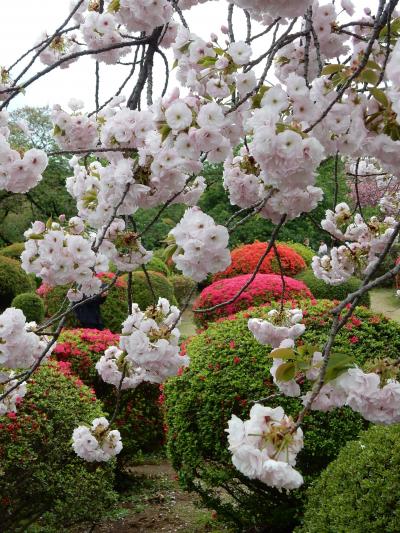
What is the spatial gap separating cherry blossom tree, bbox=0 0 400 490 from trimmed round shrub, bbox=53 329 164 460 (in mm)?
2906

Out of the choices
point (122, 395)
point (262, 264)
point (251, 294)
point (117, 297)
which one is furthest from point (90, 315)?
point (262, 264)

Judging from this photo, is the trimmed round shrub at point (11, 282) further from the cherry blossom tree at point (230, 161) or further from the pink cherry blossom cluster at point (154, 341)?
the pink cherry blossom cluster at point (154, 341)

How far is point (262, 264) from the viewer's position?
10938 millimetres

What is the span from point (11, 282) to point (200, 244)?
11.7m

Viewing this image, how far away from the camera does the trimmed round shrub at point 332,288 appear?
9816 millimetres

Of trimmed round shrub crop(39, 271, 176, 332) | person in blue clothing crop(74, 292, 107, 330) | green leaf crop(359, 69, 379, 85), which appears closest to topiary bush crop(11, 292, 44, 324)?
trimmed round shrub crop(39, 271, 176, 332)

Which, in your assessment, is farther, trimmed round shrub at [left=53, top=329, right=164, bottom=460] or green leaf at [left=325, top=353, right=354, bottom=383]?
trimmed round shrub at [left=53, top=329, right=164, bottom=460]

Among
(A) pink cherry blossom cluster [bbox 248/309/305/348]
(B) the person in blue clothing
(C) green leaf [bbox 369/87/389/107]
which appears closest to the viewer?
(C) green leaf [bbox 369/87/389/107]

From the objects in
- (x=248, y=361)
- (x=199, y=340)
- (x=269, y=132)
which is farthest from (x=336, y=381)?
(x=199, y=340)

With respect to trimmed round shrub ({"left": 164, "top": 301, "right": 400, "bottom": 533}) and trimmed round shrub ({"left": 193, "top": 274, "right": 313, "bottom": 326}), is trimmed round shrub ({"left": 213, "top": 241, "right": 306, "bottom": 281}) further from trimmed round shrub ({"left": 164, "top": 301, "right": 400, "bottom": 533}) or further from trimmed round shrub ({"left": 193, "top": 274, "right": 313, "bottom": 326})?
trimmed round shrub ({"left": 164, "top": 301, "right": 400, "bottom": 533})

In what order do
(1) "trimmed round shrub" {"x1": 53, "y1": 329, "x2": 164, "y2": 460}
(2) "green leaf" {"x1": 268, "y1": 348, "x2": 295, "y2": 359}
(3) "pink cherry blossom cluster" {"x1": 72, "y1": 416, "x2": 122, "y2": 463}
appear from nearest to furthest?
(2) "green leaf" {"x1": 268, "y1": 348, "x2": 295, "y2": 359}
(3) "pink cherry blossom cluster" {"x1": 72, "y1": 416, "x2": 122, "y2": 463}
(1) "trimmed round shrub" {"x1": 53, "y1": 329, "x2": 164, "y2": 460}

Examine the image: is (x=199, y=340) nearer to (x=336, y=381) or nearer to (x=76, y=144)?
(x=76, y=144)

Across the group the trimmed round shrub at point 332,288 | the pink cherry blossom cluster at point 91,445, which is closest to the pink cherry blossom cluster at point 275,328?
the pink cherry blossom cluster at point 91,445

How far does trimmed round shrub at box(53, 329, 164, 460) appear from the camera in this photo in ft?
16.5
